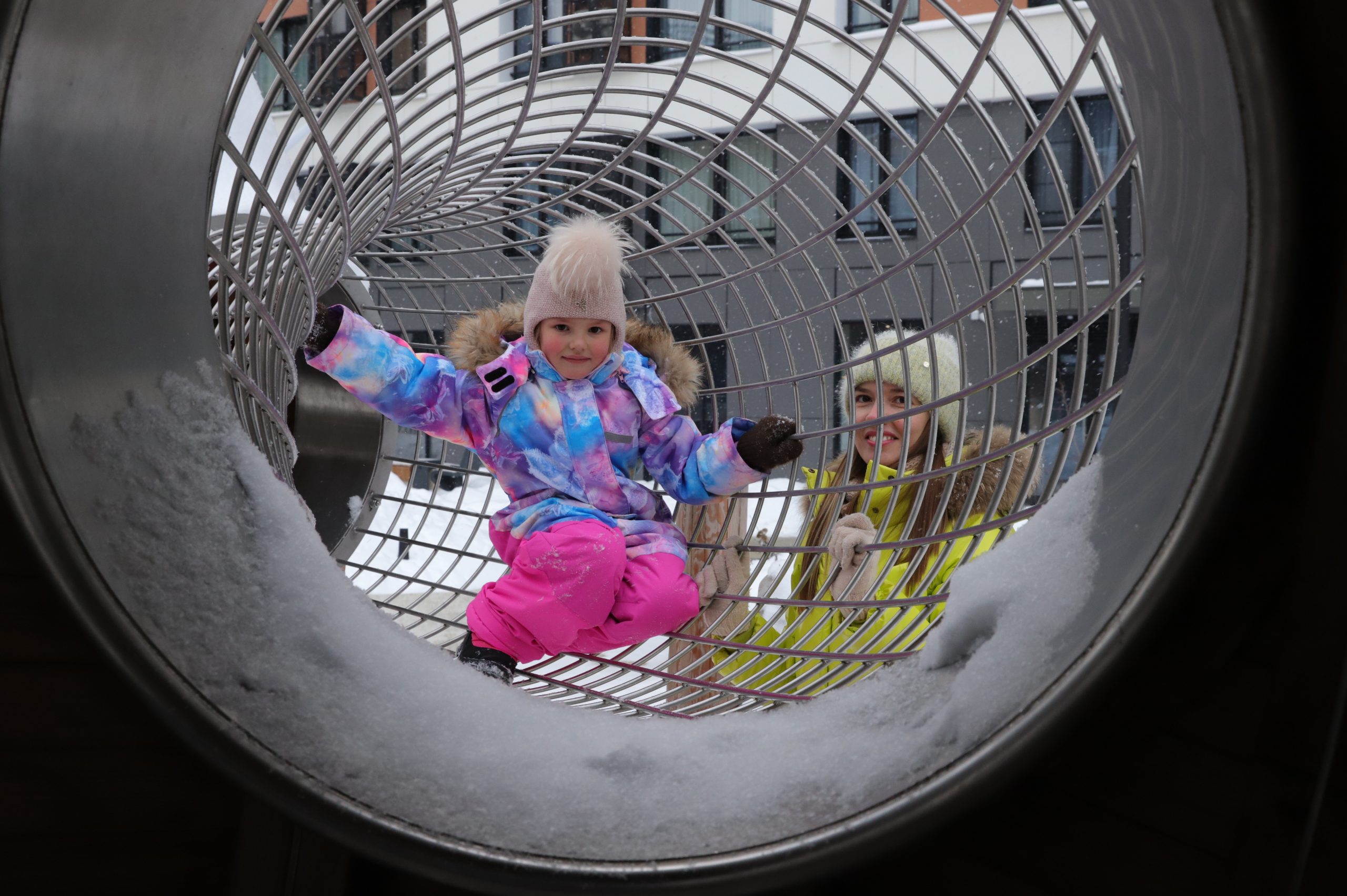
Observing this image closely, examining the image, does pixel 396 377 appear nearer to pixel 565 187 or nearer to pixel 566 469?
pixel 566 469

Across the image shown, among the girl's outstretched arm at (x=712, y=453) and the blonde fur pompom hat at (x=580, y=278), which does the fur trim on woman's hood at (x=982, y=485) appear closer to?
the girl's outstretched arm at (x=712, y=453)

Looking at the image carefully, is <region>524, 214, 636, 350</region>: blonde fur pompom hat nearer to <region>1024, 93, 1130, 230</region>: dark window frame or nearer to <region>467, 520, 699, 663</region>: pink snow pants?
<region>467, 520, 699, 663</region>: pink snow pants

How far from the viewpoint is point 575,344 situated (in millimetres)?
2318

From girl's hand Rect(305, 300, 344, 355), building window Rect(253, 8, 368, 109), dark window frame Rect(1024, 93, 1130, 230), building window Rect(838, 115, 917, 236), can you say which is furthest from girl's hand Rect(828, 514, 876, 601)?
building window Rect(253, 8, 368, 109)

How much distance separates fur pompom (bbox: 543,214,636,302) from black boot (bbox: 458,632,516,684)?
760 mm

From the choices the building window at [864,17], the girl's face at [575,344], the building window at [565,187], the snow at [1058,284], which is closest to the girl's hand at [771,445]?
the girl's face at [575,344]

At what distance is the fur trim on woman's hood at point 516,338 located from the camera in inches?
101

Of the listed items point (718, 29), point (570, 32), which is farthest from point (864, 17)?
point (570, 32)

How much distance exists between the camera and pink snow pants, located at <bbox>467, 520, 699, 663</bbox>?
2.19 meters

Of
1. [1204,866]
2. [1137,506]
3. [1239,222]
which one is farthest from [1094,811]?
[1239,222]

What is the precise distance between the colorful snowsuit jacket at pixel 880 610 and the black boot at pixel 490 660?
471 millimetres

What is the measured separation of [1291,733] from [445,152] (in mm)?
2070

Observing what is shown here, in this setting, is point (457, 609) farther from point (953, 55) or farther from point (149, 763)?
point (953, 55)

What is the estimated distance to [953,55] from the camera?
25.9 ft
